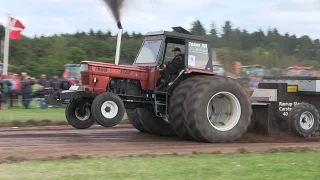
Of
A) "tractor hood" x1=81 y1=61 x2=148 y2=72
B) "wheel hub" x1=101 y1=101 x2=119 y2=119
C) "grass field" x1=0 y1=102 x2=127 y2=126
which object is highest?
"tractor hood" x1=81 y1=61 x2=148 y2=72

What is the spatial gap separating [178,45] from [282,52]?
2460cm

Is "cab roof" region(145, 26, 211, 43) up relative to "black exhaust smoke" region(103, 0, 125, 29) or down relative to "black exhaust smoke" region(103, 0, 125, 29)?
down

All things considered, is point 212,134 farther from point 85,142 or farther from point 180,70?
point 85,142

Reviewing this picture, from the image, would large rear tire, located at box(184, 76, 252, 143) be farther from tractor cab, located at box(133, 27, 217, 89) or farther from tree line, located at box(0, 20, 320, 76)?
tree line, located at box(0, 20, 320, 76)

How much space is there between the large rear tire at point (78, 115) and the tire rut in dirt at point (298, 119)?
186 inches

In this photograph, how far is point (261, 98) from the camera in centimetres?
1465

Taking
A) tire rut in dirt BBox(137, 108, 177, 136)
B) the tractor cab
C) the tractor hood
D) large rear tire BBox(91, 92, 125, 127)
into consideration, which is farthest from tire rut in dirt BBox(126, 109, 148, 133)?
large rear tire BBox(91, 92, 125, 127)

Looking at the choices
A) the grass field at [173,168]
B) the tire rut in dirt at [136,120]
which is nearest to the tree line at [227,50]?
the tire rut in dirt at [136,120]

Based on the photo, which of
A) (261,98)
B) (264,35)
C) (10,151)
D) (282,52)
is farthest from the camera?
(264,35)

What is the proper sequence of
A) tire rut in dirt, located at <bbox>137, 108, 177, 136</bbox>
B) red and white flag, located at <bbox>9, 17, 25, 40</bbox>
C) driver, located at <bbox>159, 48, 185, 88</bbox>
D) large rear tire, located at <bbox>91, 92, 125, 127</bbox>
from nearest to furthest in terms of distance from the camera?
large rear tire, located at <bbox>91, 92, 125, 127</bbox>
driver, located at <bbox>159, 48, 185, 88</bbox>
tire rut in dirt, located at <bbox>137, 108, 177, 136</bbox>
red and white flag, located at <bbox>9, 17, 25, 40</bbox>

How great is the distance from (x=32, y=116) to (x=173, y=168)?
36.0 ft

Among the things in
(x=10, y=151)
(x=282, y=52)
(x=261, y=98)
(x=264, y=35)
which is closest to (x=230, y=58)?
(x=282, y=52)

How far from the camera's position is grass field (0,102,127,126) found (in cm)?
1684

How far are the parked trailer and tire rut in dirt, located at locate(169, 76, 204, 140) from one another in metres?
2.15
